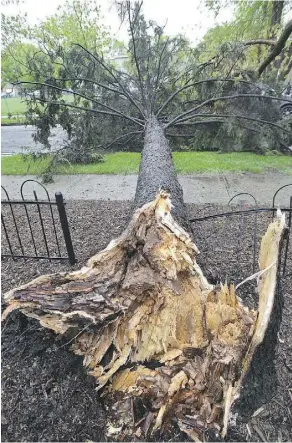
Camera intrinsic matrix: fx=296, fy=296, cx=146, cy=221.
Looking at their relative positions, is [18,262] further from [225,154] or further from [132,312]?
[225,154]

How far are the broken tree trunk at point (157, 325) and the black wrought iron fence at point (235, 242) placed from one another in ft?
3.34

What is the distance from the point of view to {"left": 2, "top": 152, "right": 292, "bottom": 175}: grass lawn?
7.21m

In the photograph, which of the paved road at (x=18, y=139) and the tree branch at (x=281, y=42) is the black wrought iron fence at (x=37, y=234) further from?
the tree branch at (x=281, y=42)

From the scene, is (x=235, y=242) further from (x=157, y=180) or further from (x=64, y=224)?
(x=64, y=224)

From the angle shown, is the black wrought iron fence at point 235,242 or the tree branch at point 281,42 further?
the tree branch at point 281,42

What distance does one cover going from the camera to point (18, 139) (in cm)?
1333

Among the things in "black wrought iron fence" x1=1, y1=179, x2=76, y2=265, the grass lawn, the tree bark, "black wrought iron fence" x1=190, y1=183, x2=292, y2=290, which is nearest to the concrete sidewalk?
the grass lawn

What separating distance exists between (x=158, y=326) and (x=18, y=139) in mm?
13723

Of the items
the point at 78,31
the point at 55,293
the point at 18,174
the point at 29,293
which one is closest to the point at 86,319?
the point at 55,293

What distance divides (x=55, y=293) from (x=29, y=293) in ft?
0.44

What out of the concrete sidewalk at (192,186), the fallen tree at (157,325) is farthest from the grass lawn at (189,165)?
the fallen tree at (157,325)

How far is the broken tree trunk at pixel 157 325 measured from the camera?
1.44m

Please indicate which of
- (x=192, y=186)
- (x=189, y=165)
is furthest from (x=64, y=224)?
(x=189, y=165)

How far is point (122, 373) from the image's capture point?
5.13ft
